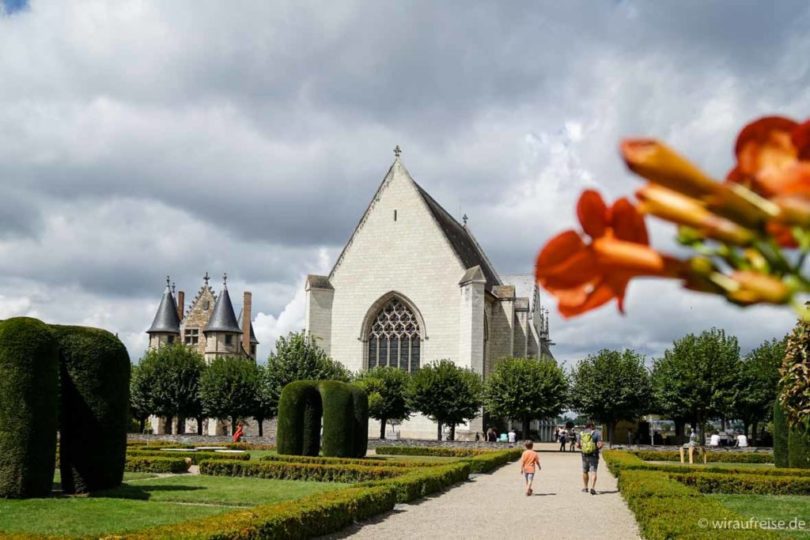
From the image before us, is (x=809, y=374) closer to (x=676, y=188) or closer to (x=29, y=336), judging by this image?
(x=676, y=188)

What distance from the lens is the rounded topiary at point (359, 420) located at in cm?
2734

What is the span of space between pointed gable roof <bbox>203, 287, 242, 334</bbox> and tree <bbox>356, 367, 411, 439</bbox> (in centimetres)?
2171

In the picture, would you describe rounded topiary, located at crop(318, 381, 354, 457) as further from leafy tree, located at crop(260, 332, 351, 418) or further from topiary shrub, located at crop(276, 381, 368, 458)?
leafy tree, located at crop(260, 332, 351, 418)

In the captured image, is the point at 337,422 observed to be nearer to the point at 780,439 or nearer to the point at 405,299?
the point at 780,439

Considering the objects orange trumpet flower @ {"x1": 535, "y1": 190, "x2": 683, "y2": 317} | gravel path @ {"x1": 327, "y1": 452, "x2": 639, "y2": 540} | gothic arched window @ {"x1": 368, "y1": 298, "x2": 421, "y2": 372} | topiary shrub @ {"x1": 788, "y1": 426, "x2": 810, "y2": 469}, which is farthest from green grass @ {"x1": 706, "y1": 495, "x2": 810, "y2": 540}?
gothic arched window @ {"x1": 368, "y1": 298, "x2": 421, "y2": 372}

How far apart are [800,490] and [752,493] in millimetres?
1090

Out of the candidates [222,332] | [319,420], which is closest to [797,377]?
[319,420]

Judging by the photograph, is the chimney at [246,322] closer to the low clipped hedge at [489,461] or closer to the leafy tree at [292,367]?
the leafy tree at [292,367]

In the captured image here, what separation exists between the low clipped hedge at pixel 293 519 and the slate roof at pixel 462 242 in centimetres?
3621

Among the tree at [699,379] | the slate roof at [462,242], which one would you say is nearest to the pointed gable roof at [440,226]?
the slate roof at [462,242]

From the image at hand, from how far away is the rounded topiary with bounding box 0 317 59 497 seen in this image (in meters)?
14.8

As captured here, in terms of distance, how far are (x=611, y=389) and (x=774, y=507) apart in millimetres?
27678

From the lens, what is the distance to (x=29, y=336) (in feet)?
49.9

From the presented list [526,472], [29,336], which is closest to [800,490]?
[526,472]
